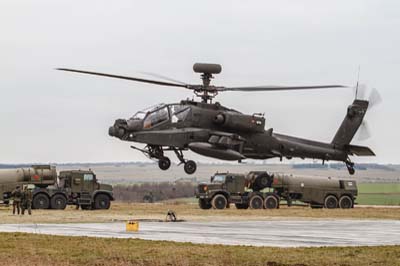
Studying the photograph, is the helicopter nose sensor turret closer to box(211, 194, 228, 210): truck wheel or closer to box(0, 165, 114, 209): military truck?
box(0, 165, 114, 209): military truck

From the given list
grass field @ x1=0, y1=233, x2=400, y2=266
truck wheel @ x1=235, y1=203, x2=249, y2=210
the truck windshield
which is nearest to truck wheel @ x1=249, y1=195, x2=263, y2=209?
truck wheel @ x1=235, y1=203, x2=249, y2=210

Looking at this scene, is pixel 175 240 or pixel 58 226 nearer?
pixel 175 240

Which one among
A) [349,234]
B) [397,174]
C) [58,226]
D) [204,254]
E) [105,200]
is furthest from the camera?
[397,174]

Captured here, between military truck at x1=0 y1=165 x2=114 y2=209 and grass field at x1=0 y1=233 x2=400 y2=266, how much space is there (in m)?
28.4

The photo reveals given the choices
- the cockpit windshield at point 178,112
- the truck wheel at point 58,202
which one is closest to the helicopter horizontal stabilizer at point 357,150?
the cockpit windshield at point 178,112

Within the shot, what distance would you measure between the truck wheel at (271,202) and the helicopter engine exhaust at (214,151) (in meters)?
14.8

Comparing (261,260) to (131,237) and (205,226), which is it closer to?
(131,237)

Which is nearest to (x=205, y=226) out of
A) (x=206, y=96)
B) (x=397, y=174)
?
(x=206, y=96)

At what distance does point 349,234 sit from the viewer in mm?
36500

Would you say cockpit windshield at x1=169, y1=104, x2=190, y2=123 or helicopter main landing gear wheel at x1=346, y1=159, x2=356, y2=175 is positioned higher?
cockpit windshield at x1=169, y1=104, x2=190, y2=123

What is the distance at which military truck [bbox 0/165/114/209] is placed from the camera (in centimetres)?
5988

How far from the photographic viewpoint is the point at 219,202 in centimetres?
6309

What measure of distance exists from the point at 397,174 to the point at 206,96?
155519 mm

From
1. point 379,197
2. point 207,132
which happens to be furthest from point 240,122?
point 379,197
